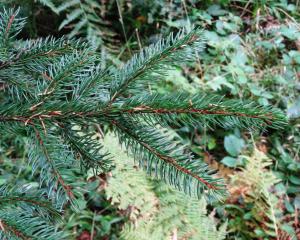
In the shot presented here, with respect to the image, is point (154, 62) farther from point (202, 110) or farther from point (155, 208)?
point (155, 208)

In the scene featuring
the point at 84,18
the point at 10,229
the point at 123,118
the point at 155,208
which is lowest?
the point at 155,208

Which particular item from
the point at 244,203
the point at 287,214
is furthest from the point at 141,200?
the point at 287,214

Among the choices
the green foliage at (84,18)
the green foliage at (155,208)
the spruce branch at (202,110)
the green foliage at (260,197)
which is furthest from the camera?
the green foliage at (84,18)

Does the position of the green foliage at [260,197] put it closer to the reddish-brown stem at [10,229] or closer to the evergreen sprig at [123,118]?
the evergreen sprig at [123,118]

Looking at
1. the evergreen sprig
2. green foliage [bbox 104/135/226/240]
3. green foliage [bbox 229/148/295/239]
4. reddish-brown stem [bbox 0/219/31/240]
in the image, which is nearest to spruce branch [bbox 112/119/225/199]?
the evergreen sprig

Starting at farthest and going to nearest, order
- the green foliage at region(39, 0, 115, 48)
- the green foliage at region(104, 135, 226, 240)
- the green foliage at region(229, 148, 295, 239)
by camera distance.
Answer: the green foliage at region(39, 0, 115, 48), the green foliage at region(229, 148, 295, 239), the green foliage at region(104, 135, 226, 240)

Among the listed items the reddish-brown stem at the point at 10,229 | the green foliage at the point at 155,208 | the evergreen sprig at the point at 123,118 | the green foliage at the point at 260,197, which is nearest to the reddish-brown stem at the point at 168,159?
the evergreen sprig at the point at 123,118

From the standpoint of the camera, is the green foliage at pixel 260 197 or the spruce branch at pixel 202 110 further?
the green foliage at pixel 260 197

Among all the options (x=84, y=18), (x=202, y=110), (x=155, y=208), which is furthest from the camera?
(x=84, y=18)

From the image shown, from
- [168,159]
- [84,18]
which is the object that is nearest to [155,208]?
[168,159]

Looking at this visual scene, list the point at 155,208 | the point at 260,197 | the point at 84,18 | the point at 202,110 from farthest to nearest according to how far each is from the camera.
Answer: the point at 84,18
the point at 260,197
the point at 155,208
the point at 202,110

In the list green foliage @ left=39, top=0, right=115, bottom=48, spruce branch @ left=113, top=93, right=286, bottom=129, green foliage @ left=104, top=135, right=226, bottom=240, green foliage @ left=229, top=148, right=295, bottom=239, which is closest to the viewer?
spruce branch @ left=113, top=93, right=286, bottom=129

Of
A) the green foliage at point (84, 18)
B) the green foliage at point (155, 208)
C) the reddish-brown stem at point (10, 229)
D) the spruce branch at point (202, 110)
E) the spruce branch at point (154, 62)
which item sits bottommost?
the green foliage at point (155, 208)

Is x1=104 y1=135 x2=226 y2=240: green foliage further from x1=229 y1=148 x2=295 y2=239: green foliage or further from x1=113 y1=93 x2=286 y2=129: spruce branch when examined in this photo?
x1=113 y1=93 x2=286 y2=129: spruce branch
